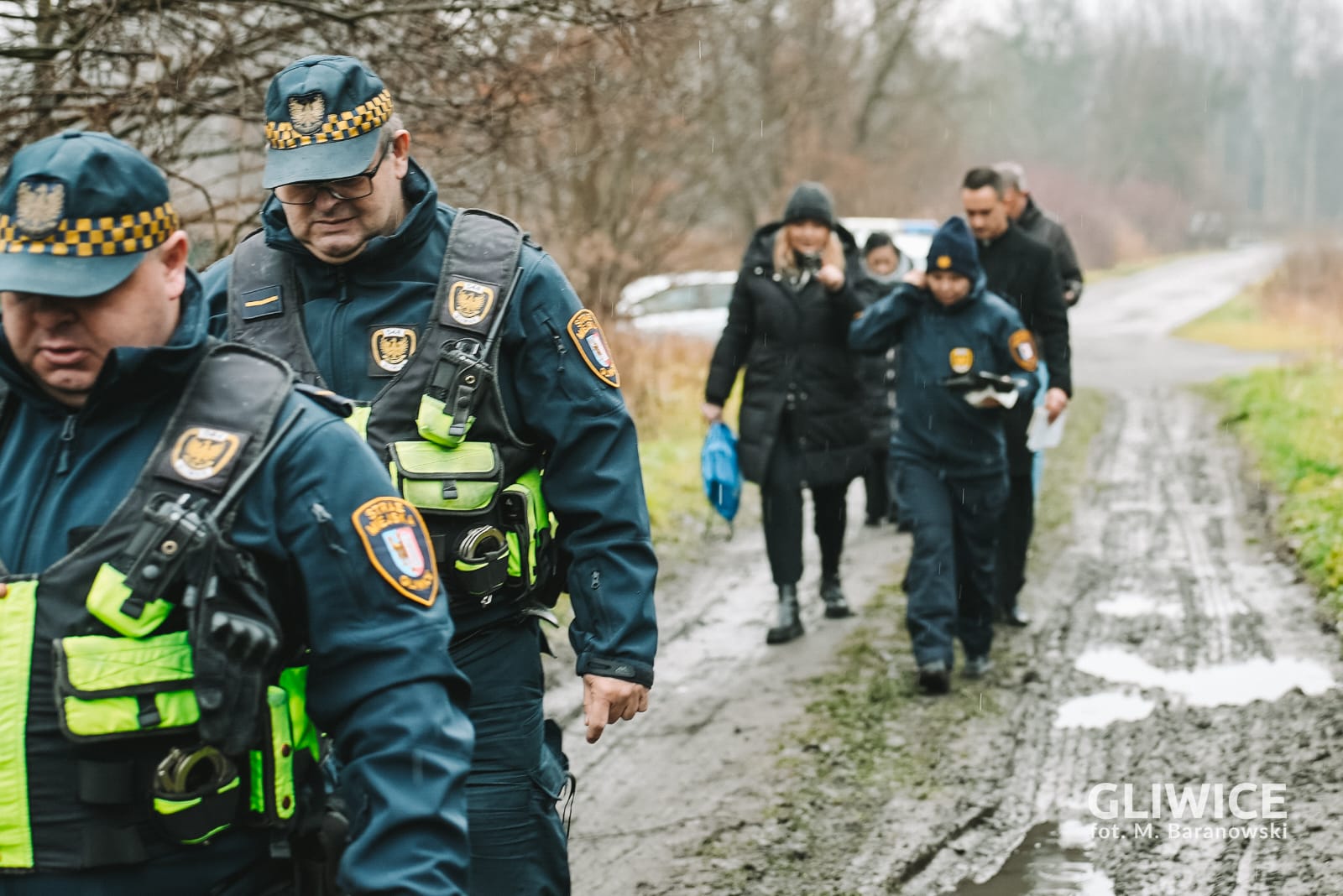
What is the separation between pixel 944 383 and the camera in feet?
22.4

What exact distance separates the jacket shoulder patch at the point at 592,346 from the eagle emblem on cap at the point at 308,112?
0.65m

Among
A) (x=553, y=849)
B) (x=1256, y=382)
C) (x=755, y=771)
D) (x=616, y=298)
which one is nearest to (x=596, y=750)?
(x=755, y=771)

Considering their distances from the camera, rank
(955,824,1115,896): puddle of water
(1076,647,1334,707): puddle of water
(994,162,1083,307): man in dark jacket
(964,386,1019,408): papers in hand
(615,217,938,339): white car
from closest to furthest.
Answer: (955,824,1115,896): puddle of water < (1076,647,1334,707): puddle of water < (964,386,1019,408): papers in hand < (994,162,1083,307): man in dark jacket < (615,217,938,339): white car

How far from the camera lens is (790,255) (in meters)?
7.81

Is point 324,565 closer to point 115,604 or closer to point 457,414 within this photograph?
point 115,604

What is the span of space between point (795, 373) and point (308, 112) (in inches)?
193

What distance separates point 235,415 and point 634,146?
11.4 meters

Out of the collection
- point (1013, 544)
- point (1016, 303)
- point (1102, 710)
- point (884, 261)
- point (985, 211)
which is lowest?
point (1102, 710)

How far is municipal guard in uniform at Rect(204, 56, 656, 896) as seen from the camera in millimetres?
3127

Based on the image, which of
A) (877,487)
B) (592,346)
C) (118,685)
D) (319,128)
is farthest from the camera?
(877,487)

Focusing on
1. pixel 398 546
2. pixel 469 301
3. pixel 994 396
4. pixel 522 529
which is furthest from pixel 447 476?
pixel 994 396

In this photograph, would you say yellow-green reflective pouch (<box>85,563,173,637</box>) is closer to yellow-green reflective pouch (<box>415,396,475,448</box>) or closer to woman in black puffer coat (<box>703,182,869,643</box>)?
yellow-green reflective pouch (<box>415,396,475,448</box>)

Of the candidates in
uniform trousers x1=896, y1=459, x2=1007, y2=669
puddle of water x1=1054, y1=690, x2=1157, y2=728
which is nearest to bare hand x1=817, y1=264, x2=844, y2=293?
uniform trousers x1=896, y1=459, x2=1007, y2=669

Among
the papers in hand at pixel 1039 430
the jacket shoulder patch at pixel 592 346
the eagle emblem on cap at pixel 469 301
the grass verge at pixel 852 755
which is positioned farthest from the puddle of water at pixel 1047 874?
the papers in hand at pixel 1039 430
